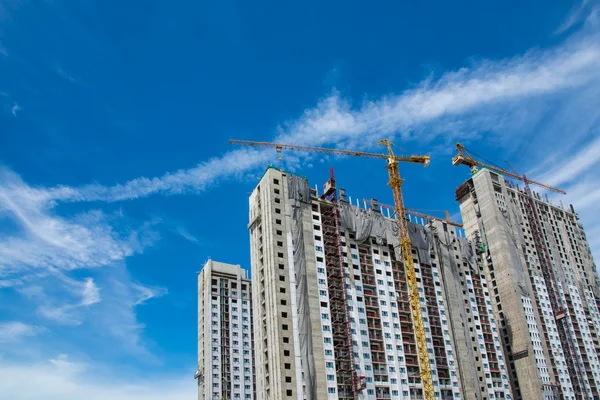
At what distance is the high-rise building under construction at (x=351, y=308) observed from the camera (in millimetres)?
100125

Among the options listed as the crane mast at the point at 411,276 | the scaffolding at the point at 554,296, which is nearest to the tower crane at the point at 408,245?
the crane mast at the point at 411,276

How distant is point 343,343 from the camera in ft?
346

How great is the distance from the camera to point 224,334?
153 meters

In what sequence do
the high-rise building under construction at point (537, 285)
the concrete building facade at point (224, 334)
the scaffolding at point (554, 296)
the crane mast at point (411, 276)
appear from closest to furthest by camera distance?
the crane mast at point (411, 276), the high-rise building under construction at point (537, 285), the scaffolding at point (554, 296), the concrete building facade at point (224, 334)

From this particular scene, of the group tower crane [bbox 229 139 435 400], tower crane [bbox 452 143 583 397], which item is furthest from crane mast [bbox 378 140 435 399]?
tower crane [bbox 452 143 583 397]

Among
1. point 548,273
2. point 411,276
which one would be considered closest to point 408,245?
point 411,276

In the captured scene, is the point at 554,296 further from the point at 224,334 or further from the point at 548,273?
the point at 224,334

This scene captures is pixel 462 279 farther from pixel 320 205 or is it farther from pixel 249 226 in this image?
pixel 249 226

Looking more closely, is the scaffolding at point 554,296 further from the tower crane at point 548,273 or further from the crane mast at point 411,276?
the crane mast at point 411,276

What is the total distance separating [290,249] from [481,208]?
69.1m

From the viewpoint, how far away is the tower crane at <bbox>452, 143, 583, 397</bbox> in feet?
455

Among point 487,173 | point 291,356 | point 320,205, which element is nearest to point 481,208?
point 487,173

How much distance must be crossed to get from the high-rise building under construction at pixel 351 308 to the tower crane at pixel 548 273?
737 inches

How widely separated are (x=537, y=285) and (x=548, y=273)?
693 cm
